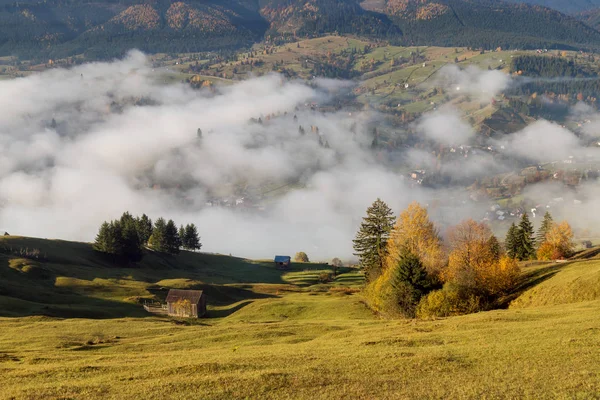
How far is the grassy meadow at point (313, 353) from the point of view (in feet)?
110

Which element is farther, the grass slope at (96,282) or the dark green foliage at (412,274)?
the grass slope at (96,282)

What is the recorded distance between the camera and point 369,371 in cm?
3747

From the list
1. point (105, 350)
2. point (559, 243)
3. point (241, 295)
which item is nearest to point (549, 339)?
point (105, 350)

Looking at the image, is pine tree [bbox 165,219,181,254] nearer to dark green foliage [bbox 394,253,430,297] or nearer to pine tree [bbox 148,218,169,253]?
pine tree [bbox 148,218,169,253]

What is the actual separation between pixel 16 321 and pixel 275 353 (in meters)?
46.4

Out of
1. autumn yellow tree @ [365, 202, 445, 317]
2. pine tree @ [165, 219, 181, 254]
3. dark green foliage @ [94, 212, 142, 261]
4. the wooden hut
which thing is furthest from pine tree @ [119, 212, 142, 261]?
autumn yellow tree @ [365, 202, 445, 317]

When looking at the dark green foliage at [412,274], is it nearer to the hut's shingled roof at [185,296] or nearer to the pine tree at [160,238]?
the hut's shingled roof at [185,296]

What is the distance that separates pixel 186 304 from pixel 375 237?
38449 mm

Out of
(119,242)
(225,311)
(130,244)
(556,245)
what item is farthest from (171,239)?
(556,245)

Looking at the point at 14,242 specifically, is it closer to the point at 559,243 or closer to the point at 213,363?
the point at 213,363

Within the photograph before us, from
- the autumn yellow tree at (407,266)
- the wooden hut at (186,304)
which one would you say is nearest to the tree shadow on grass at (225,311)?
the wooden hut at (186,304)

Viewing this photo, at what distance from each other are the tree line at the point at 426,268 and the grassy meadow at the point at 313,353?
4.44 m

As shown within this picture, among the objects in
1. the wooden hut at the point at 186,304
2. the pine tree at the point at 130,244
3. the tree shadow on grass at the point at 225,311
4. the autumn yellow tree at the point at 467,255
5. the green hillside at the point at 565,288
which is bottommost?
the tree shadow on grass at the point at 225,311

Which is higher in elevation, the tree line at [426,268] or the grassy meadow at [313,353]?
the tree line at [426,268]
